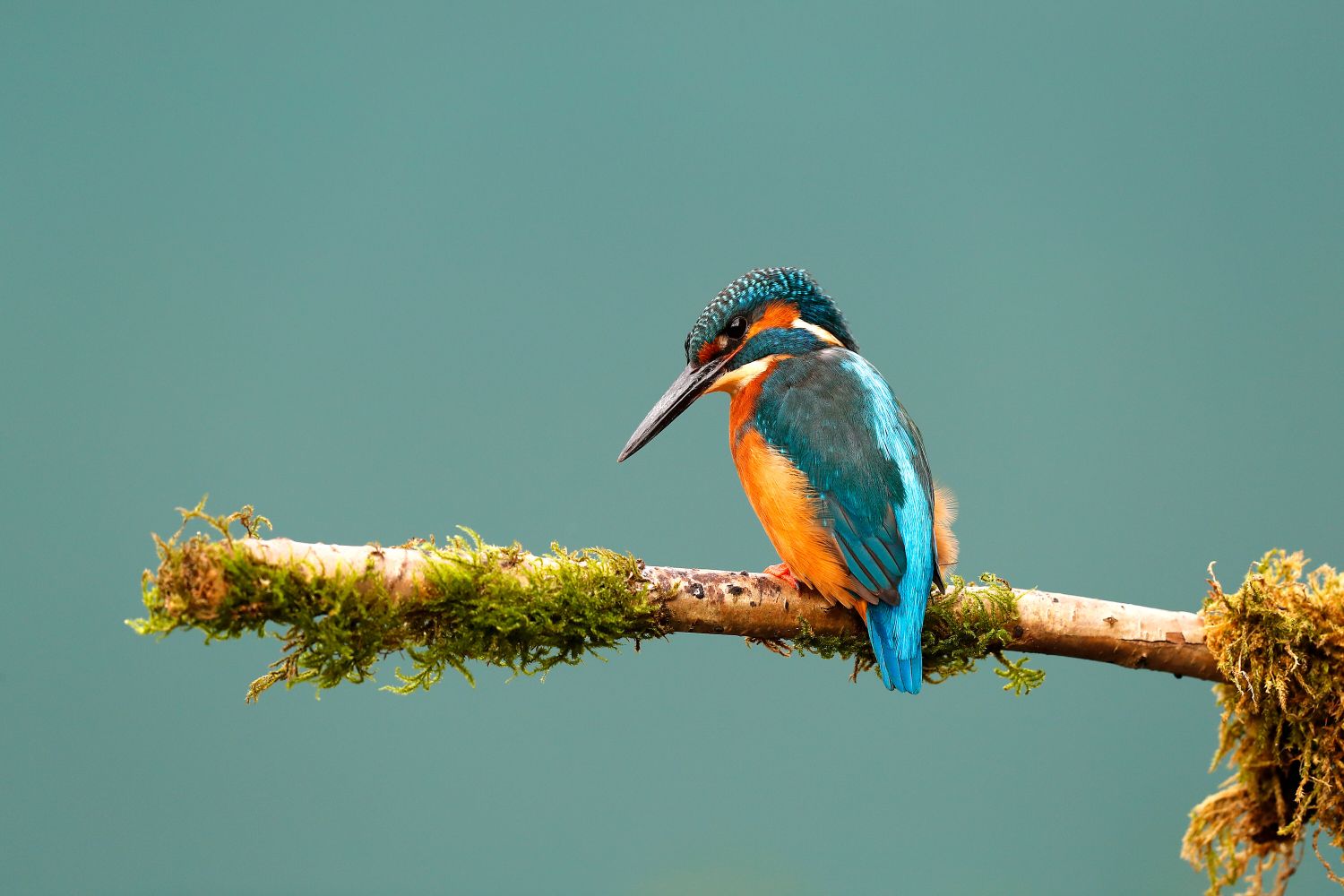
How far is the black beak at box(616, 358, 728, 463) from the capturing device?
106 inches

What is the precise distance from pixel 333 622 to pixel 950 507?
1367mm

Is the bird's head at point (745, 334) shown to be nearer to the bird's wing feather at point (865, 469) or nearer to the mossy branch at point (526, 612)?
the bird's wing feather at point (865, 469)

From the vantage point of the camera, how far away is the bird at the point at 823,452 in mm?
2244

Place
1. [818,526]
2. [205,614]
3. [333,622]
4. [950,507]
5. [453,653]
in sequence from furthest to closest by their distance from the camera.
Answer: [950,507] < [818,526] < [453,653] < [333,622] < [205,614]

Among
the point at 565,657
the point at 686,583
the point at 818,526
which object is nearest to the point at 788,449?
the point at 818,526

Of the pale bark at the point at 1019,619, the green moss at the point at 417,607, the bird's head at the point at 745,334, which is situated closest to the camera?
the green moss at the point at 417,607

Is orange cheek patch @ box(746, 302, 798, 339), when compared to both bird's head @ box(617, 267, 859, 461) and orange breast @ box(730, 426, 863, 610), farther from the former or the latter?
orange breast @ box(730, 426, 863, 610)

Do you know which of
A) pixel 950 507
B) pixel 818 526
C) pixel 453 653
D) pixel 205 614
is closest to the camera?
pixel 205 614

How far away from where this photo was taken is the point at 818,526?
2.31 metres

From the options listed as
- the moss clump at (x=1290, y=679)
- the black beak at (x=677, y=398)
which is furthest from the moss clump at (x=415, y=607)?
the moss clump at (x=1290, y=679)

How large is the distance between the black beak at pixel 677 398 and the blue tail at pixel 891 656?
71cm

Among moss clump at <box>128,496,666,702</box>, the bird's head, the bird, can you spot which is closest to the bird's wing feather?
the bird

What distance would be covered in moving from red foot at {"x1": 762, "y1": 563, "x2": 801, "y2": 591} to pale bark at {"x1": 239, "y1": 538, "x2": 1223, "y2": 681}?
0.05ft

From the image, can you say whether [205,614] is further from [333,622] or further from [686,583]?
[686,583]
